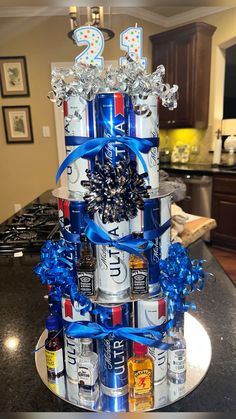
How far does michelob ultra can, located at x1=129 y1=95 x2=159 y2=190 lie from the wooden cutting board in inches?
34.6

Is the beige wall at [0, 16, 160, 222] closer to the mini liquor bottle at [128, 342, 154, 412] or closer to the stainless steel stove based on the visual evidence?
the stainless steel stove

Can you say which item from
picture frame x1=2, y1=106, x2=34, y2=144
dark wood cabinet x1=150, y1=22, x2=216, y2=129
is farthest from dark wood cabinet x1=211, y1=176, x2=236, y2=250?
picture frame x1=2, y1=106, x2=34, y2=144

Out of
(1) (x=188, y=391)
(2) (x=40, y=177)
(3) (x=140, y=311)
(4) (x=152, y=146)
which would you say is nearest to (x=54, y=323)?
(3) (x=140, y=311)

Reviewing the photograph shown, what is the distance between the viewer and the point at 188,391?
694mm

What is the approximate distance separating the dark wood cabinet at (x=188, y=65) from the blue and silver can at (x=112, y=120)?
375 centimetres

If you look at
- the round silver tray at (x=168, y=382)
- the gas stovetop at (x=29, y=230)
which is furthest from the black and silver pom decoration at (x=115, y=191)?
the gas stovetop at (x=29, y=230)

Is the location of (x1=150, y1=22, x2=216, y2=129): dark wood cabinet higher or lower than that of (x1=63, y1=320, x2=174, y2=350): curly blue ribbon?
higher

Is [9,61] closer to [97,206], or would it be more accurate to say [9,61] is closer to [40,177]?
[40,177]

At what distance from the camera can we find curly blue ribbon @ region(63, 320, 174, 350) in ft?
2.17

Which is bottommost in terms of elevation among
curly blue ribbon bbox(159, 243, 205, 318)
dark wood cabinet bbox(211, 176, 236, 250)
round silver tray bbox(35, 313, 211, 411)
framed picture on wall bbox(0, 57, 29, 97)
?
dark wood cabinet bbox(211, 176, 236, 250)

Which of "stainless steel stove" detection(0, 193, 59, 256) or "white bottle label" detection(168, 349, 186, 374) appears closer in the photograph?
"white bottle label" detection(168, 349, 186, 374)

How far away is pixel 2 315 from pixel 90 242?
0.50 metres

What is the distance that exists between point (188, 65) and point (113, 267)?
3921 millimetres

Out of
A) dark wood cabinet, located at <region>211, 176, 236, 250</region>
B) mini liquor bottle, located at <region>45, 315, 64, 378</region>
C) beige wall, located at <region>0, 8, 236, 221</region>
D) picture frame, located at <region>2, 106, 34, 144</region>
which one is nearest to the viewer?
mini liquor bottle, located at <region>45, 315, 64, 378</region>
